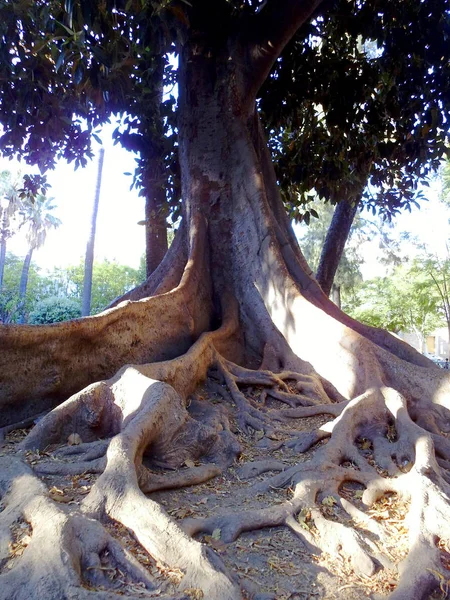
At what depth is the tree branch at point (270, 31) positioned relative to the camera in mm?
6457

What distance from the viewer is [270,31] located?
261 inches

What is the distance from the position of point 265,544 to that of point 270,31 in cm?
604

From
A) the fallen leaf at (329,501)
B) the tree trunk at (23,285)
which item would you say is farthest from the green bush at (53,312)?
the fallen leaf at (329,501)

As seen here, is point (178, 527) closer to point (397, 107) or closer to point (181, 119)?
point (181, 119)

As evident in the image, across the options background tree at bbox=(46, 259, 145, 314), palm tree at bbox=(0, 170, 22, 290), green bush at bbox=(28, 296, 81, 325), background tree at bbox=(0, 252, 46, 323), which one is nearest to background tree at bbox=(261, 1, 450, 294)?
green bush at bbox=(28, 296, 81, 325)

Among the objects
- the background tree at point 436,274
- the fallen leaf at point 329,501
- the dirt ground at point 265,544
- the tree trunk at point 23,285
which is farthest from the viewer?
the tree trunk at point 23,285

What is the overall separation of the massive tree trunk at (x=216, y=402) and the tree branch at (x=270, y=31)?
0.09ft

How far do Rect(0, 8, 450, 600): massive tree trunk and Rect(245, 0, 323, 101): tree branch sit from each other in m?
0.03

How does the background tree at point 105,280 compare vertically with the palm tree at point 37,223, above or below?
below

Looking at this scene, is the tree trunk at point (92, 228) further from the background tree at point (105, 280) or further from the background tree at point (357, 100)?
the background tree at point (357, 100)

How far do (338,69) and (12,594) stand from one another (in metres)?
9.33

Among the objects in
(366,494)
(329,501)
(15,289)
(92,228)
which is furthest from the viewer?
(15,289)

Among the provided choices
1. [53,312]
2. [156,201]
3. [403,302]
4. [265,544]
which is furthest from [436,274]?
[265,544]

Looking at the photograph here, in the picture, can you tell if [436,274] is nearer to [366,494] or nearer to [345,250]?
[345,250]
